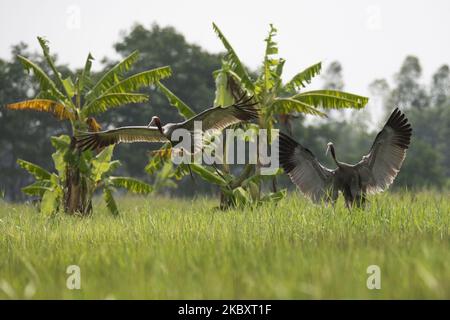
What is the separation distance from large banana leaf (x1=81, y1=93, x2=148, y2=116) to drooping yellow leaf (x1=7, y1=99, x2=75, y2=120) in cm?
40

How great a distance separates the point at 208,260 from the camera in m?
5.66

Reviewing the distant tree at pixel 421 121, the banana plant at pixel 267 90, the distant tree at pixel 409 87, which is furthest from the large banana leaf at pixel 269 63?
the distant tree at pixel 409 87

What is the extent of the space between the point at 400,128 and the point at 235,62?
5.64 meters

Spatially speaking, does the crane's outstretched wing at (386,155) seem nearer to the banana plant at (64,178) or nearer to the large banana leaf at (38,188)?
the banana plant at (64,178)

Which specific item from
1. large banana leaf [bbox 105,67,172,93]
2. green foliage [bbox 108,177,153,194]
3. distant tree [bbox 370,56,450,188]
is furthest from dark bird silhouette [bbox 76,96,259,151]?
distant tree [bbox 370,56,450,188]

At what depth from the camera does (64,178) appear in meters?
13.6

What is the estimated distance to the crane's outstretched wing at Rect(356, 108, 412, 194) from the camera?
883 centimetres

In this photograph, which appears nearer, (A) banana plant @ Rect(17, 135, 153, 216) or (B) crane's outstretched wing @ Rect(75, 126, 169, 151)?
(B) crane's outstretched wing @ Rect(75, 126, 169, 151)

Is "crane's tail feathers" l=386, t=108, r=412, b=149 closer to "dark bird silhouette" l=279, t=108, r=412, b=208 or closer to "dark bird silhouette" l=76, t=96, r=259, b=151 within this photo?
"dark bird silhouette" l=279, t=108, r=412, b=208

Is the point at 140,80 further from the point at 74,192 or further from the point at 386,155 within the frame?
the point at 386,155

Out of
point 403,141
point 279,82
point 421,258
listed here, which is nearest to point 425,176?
point 279,82

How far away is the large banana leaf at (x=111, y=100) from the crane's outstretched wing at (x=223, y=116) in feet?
8.12

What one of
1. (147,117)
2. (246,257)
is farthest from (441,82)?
(246,257)
